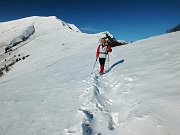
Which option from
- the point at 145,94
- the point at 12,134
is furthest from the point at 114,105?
the point at 12,134

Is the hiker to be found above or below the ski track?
above

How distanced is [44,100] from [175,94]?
4640 millimetres

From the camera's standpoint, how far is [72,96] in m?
7.12

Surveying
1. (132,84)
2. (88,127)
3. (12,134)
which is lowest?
(12,134)

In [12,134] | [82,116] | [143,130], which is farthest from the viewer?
[82,116]

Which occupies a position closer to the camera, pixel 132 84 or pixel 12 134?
pixel 12 134

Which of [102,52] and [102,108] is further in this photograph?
[102,52]

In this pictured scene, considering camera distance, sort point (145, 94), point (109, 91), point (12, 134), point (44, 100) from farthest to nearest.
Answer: point (109, 91) < point (44, 100) < point (145, 94) < point (12, 134)

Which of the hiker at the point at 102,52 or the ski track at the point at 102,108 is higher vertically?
the hiker at the point at 102,52

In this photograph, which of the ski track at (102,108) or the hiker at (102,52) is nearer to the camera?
the ski track at (102,108)

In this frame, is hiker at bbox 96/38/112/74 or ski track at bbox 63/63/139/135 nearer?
ski track at bbox 63/63/139/135

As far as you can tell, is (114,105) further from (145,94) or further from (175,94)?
(175,94)

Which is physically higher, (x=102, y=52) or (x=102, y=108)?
(x=102, y=52)

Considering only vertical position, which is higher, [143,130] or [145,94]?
[145,94]
